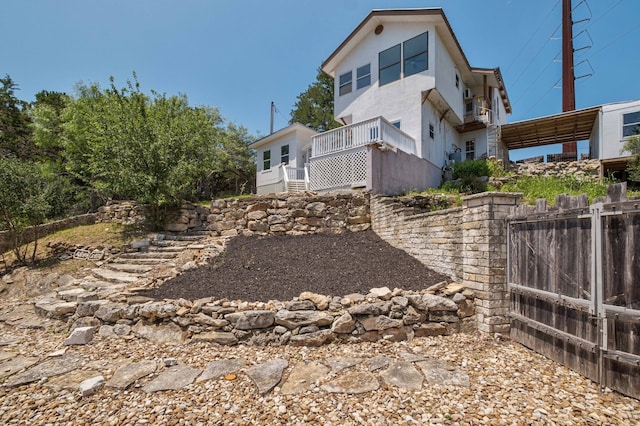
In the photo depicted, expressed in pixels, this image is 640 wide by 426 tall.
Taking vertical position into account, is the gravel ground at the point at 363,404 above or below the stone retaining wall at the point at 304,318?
below

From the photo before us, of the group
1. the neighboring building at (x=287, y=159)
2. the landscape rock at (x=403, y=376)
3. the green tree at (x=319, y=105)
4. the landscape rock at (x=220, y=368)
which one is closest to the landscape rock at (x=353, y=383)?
the landscape rock at (x=403, y=376)

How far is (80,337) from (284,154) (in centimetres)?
1249

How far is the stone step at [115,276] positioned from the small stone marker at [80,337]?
1908mm

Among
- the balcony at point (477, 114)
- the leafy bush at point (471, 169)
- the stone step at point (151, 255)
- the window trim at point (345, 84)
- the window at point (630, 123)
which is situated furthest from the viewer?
the balcony at point (477, 114)

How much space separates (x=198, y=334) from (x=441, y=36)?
1408 cm

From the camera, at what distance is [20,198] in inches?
299

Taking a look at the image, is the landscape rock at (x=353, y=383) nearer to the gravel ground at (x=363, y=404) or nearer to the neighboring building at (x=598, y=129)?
the gravel ground at (x=363, y=404)

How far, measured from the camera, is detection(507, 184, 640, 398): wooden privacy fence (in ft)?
8.13

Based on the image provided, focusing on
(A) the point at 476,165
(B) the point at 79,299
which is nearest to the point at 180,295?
(B) the point at 79,299

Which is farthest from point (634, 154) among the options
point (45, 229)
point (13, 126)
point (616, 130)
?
point (13, 126)

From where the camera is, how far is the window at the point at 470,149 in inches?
570

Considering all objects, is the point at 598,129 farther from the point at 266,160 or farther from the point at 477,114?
the point at 266,160

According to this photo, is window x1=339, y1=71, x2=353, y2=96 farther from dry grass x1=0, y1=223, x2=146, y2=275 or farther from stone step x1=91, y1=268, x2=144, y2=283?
stone step x1=91, y1=268, x2=144, y2=283

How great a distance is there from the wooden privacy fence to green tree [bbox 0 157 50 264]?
11.7 m
